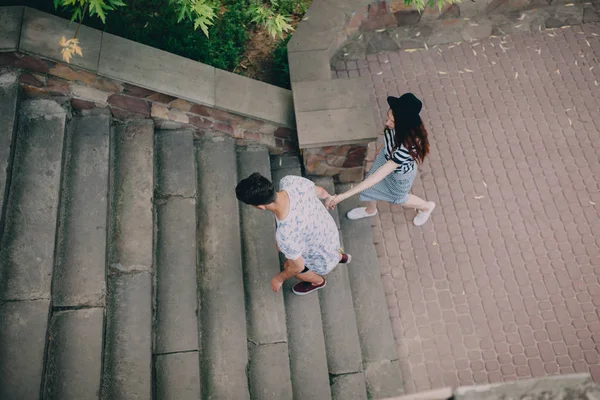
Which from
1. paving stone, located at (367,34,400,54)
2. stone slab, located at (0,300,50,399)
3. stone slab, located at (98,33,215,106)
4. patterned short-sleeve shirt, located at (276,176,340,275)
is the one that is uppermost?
paving stone, located at (367,34,400,54)

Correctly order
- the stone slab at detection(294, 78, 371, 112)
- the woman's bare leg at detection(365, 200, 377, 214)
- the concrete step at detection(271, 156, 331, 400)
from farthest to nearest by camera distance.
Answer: the woman's bare leg at detection(365, 200, 377, 214)
the stone slab at detection(294, 78, 371, 112)
the concrete step at detection(271, 156, 331, 400)

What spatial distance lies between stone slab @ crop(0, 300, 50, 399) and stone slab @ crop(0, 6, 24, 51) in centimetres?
231

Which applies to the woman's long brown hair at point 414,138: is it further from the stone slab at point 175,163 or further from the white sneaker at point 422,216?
the stone slab at point 175,163

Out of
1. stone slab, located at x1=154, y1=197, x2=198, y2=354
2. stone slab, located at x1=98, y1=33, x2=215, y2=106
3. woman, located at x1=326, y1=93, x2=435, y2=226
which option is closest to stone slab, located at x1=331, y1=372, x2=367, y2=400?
stone slab, located at x1=154, y1=197, x2=198, y2=354

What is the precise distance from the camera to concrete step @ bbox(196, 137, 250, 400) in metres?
A: 4.23

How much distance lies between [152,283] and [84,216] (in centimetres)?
85

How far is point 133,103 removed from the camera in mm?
4871

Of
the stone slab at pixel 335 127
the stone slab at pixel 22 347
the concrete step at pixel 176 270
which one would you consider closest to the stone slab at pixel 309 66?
the stone slab at pixel 335 127

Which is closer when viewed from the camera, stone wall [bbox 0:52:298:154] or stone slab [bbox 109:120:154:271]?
stone slab [bbox 109:120:154:271]

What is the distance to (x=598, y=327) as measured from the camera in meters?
5.00

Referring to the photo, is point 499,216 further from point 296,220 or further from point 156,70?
point 156,70

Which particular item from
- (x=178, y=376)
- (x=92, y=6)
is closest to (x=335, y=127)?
(x=92, y=6)

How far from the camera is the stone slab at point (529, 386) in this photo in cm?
214

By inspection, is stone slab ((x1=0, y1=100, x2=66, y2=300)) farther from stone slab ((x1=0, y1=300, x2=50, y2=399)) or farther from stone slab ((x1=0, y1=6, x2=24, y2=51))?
stone slab ((x1=0, y1=6, x2=24, y2=51))
